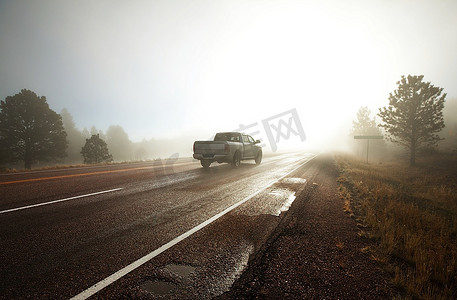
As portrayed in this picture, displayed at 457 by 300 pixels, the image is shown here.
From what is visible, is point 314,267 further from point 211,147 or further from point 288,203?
point 211,147

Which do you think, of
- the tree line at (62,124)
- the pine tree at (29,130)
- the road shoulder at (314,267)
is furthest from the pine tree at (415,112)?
the pine tree at (29,130)

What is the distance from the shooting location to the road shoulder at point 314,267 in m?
1.90

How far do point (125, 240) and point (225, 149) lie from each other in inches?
304

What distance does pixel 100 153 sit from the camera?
102ft

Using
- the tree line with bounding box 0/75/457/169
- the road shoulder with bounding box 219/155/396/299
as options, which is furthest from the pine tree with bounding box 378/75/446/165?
the road shoulder with bounding box 219/155/396/299

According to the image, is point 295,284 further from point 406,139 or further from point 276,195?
point 406,139

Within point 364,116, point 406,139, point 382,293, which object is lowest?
point 382,293

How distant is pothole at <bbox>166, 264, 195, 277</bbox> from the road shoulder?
54cm

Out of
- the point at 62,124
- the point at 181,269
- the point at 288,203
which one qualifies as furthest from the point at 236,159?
the point at 62,124

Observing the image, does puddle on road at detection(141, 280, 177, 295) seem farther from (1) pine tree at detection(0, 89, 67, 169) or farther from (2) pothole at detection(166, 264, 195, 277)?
(1) pine tree at detection(0, 89, 67, 169)

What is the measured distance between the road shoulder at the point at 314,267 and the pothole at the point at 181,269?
1.76 feet

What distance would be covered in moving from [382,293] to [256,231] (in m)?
1.75

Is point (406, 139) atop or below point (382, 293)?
atop

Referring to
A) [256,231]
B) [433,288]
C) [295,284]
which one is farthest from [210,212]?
[433,288]
